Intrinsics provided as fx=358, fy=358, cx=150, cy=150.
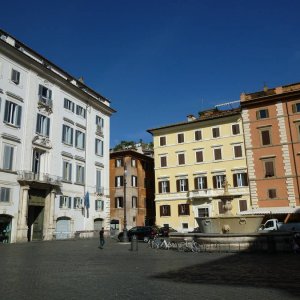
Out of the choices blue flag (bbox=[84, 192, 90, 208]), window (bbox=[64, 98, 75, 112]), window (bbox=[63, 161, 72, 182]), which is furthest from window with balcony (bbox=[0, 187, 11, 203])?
window (bbox=[64, 98, 75, 112])

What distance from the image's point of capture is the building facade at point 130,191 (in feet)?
167

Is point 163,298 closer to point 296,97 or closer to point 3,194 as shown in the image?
point 3,194

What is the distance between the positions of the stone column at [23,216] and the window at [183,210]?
2082cm

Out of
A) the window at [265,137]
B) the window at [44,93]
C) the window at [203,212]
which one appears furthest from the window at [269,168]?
the window at [44,93]

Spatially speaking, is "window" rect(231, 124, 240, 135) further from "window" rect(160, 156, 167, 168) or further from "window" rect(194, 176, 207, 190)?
"window" rect(160, 156, 167, 168)

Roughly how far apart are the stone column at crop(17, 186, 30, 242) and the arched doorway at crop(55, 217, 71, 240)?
17.1 ft

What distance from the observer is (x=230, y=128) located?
44750 millimetres

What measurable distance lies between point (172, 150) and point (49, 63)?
776 inches

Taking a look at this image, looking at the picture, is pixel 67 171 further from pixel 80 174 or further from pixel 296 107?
pixel 296 107

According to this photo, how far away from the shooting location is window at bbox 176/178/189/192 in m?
46.5

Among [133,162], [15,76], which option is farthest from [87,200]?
[15,76]

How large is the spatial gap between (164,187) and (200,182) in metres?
5.28

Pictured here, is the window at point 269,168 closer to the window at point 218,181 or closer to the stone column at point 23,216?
the window at point 218,181

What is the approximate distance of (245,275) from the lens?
33.9ft
